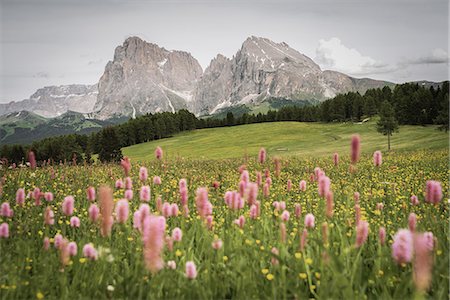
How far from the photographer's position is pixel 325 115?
11319 centimetres

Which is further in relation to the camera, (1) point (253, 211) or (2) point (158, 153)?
(2) point (158, 153)

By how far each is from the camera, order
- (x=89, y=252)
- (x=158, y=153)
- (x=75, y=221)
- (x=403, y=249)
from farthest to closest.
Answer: (x=158, y=153), (x=75, y=221), (x=89, y=252), (x=403, y=249)

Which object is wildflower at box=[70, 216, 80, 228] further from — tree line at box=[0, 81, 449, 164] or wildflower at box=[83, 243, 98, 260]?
tree line at box=[0, 81, 449, 164]

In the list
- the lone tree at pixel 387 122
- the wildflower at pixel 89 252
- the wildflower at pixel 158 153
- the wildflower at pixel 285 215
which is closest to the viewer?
the wildflower at pixel 89 252

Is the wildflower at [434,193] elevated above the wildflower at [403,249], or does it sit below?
above

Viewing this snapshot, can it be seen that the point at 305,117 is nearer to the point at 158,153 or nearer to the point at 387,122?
the point at 387,122

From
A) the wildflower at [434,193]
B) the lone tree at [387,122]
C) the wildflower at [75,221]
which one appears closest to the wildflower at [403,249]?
the wildflower at [434,193]

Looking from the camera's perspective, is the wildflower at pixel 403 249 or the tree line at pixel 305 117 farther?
the tree line at pixel 305 117

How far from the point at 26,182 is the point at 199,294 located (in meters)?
7.90

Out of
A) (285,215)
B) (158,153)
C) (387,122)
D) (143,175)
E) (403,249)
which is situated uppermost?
(158,153)

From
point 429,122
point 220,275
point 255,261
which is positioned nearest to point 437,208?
point 255,261

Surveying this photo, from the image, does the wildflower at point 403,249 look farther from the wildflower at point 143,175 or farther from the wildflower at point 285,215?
the wildflower at point 143,175

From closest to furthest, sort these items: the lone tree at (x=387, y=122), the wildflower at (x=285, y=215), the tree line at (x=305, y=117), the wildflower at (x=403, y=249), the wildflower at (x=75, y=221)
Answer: the wildflower at (x=403, y=249) < the wildflower at (x=75, y=221) < the wildflower at (x=285, y=215) < the lone tree at (x=387, y=122) < the tree line at (x=305, y=117)

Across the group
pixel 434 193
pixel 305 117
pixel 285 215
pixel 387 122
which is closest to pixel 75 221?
pixel 285 215
